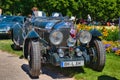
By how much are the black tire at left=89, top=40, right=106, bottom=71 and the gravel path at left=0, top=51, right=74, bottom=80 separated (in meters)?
1.10

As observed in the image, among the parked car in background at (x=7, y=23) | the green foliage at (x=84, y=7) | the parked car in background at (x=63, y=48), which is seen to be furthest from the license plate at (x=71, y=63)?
the green foliage at (x=84, y=7)

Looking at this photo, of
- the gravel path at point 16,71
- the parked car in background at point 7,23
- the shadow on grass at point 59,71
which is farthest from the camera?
the parked car in background at point 7,23

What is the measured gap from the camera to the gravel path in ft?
31.9

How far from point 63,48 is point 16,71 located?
5.52 feet

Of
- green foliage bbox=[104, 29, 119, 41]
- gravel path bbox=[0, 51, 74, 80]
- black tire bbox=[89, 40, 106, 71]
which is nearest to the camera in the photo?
gravel path bbox=[0, 51, 74, 80]

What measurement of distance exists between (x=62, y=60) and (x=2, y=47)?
6454 mm

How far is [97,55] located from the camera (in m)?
10.1

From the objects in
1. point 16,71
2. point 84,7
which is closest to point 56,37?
point 16,71

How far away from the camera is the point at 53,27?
34.2 feet

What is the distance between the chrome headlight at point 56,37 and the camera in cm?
945

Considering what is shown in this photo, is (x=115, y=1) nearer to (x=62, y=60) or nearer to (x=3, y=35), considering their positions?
(x=3, y=35)

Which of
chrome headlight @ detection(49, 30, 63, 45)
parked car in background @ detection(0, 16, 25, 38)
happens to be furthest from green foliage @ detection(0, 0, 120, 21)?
chrome headlight @ detection(49, 30, 63, 45)

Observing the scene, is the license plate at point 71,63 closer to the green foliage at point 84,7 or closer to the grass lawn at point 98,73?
the grass lawn at point 98,73

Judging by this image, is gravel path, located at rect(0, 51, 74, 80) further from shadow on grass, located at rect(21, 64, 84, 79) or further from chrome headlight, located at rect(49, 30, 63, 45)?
chrome headlight, located at rect(49, 30, 63, 45)
